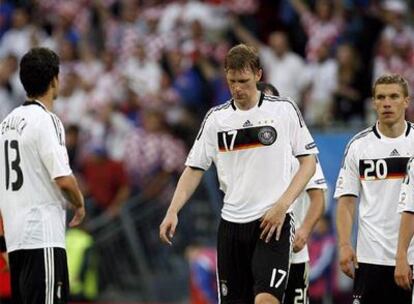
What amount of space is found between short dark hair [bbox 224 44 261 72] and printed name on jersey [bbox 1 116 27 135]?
1.64 metres

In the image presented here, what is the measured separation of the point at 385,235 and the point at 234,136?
1.50m

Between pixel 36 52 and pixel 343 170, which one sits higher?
pixel 36 52

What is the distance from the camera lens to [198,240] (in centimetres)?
1869

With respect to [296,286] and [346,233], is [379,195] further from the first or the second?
[296,286]

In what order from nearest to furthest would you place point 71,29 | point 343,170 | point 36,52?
point 36,52 → point 343,170 → point 71,29

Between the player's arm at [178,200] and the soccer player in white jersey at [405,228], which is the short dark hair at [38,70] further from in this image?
the soccer player in white jersey at [405,228]

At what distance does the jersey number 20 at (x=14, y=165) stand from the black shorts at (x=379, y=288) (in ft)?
9.56

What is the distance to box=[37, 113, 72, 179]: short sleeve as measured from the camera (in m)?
9.98

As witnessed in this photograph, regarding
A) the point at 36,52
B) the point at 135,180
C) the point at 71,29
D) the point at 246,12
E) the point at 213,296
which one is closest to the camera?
the point at 36,52

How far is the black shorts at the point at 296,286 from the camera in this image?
10.9 meters

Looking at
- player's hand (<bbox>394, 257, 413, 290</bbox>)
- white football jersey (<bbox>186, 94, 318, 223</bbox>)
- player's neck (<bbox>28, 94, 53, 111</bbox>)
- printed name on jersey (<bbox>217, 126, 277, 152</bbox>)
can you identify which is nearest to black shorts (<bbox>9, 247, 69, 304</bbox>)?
player's neck (<bbox>28, 94, 53, 111</bbox>)

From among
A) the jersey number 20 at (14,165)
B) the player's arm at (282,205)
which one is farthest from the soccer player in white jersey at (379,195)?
the jersey number 20 at (14,165)

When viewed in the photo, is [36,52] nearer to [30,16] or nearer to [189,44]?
[189,44]

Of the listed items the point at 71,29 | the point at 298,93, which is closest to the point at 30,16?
the point at 71,29
